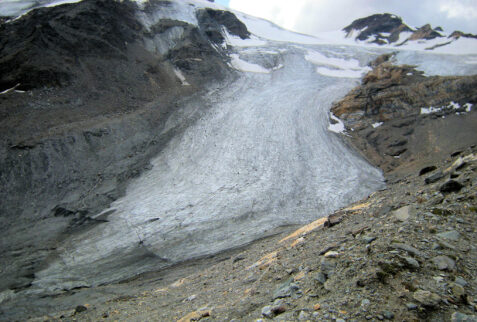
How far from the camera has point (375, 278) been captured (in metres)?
3.43

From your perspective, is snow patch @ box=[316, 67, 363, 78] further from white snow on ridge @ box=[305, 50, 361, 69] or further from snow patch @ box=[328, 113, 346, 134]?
snow patch @ box=[328, 113, 346, 134]

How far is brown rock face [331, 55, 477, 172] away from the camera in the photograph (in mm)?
17078

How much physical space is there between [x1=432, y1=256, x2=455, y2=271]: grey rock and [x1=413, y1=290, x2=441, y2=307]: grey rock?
1.58 feet

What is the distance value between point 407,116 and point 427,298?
64.2ft

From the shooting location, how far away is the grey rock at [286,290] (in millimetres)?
4016

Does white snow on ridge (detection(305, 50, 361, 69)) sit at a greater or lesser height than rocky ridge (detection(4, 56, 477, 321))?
greater

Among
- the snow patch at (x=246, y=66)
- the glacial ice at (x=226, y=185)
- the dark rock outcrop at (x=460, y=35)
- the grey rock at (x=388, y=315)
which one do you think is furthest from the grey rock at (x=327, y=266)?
the dark rock outcrop at (x=460, y=35)

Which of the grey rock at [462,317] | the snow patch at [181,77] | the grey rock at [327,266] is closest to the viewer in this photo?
the grey rock at [462,317]

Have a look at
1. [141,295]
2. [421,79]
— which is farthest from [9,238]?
[421,79]

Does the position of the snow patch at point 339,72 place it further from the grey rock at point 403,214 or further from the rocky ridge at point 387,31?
the grey rock at point 403,214

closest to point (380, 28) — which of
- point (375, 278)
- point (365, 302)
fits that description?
point (375, 278)

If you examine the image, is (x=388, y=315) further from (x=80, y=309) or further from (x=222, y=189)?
(x=222, y=189)

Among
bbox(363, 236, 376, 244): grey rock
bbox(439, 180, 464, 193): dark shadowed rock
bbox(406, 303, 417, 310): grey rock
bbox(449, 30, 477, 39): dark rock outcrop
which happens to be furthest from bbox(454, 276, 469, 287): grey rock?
bbox(449, 30, 477, 39): dark rock outcrop

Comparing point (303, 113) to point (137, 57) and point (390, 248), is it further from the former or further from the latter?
point (390, 248)
